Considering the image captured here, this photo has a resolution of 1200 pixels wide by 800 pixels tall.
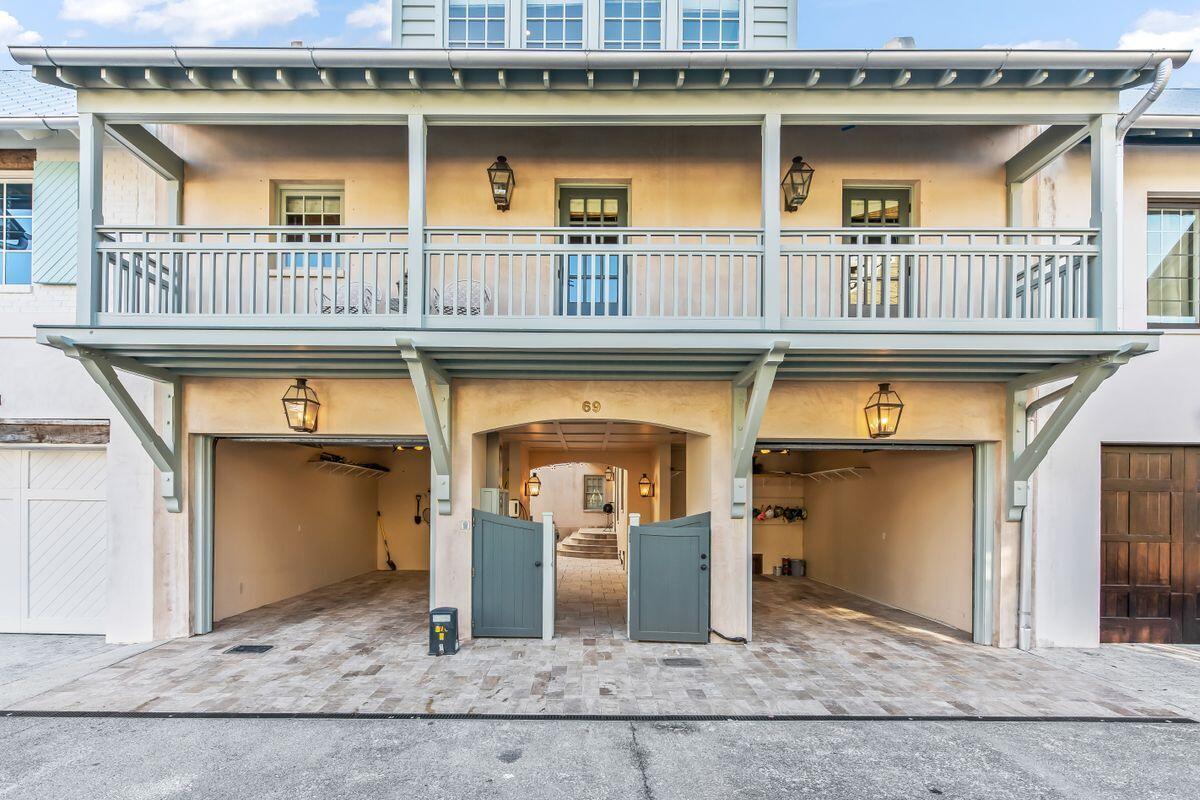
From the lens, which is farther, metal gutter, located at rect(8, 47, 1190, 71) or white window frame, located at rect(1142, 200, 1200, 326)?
white window frame, located at rect(1142, 200, 1200, 326)

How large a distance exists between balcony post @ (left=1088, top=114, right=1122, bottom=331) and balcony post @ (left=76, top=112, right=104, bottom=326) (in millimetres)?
10298

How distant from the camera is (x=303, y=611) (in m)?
8.92

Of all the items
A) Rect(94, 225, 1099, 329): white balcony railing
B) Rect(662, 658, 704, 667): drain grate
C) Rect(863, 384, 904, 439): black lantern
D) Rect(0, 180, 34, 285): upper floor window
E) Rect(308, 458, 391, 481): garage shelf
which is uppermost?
Rect(0, 180, 34, 285): upper floor window

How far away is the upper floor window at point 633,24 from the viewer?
739 centimetres

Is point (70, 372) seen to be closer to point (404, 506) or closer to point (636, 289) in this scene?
point (404, 506)

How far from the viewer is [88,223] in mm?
6156

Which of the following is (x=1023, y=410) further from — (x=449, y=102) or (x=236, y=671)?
(x=236, y=671)

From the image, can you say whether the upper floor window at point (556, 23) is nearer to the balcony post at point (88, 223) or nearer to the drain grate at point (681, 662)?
the balcony post at point (88, 223)

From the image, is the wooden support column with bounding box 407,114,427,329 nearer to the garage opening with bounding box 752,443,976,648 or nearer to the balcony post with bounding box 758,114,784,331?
the balcony post with bounding box 758,114,784,331

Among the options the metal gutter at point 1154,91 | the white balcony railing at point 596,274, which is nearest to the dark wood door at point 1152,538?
the metal gutter at point 1154,91

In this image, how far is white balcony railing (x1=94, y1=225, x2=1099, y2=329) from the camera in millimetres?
6113

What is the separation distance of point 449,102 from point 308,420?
4.02 metres

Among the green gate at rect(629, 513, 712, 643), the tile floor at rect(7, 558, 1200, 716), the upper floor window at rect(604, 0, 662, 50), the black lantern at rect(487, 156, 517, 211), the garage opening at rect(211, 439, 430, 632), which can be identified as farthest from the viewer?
the garage opening at rect(211, 439, 430, 632)

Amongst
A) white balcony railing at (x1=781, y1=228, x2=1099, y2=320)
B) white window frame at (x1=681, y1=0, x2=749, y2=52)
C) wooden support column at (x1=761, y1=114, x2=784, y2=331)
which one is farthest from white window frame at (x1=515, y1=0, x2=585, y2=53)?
white balcony railing at (x1=781, y1=228, x2=1099, y2=320)
